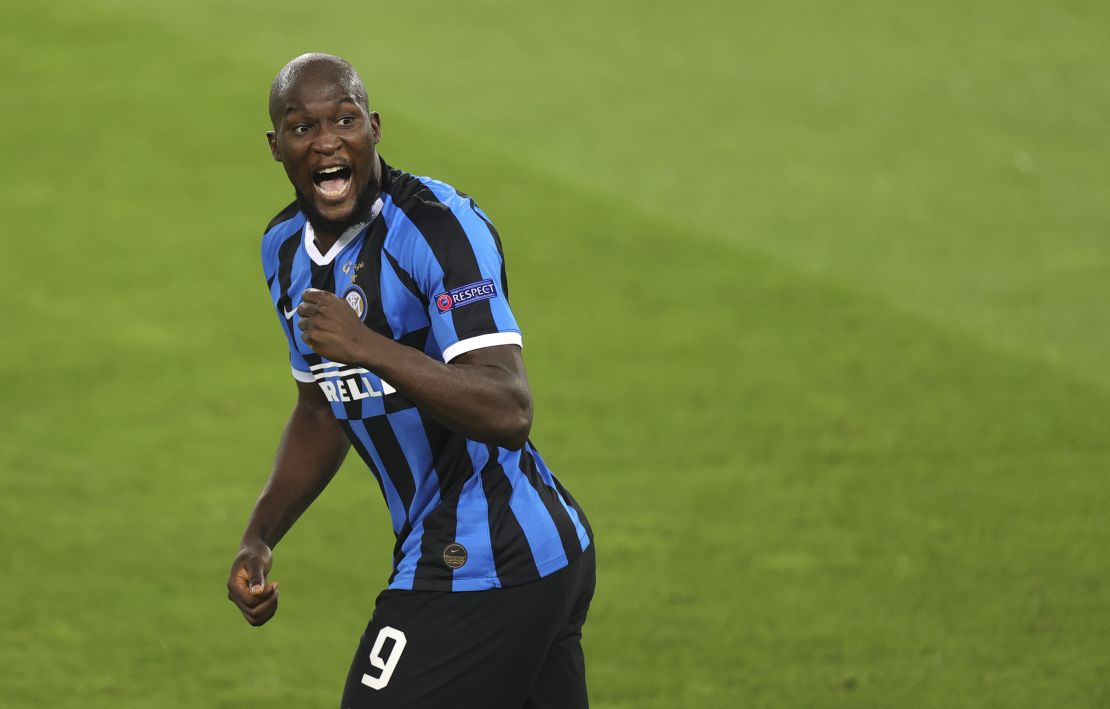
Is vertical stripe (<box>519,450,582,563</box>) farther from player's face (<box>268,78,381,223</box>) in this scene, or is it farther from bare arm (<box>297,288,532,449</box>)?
player's face (<box>268,78,381,223</box>)

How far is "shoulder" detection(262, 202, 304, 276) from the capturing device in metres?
3.68

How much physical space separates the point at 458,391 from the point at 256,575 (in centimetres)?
89

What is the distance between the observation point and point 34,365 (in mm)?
8477

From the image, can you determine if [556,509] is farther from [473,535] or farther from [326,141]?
[326,141]

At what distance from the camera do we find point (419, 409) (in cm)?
348

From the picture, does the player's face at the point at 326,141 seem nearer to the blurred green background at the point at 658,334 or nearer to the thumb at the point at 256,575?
the thumb at the point at 256,575

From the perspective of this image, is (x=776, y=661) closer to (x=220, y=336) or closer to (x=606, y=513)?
(x=606, y=513)

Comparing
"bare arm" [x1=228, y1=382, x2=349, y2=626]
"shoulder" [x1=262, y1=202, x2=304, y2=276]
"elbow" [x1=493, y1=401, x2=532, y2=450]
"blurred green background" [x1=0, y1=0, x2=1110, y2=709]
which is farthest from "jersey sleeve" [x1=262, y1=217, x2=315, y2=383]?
"blurred green background" [x1=0, y1=0, x2=1110, y2=709]

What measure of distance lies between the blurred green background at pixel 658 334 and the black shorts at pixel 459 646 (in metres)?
2.10

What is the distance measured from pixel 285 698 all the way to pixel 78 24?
8.80 meters

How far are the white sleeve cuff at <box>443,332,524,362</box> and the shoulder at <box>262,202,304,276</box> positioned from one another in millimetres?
606

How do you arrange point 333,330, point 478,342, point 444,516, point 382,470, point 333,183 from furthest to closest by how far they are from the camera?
point 382,470, point 444,516, point 333,183, point 478,342, point 333,330

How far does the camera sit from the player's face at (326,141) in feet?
10.9

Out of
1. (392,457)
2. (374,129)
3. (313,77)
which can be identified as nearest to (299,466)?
(392,457)
